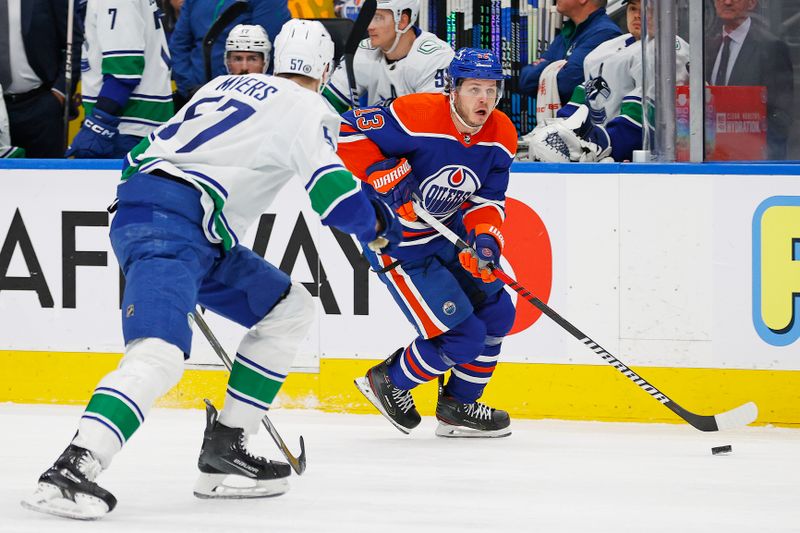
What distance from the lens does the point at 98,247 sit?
4.87m

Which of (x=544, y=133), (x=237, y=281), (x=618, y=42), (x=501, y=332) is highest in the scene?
(x=618, y=42)

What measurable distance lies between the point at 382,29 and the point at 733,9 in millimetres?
1273

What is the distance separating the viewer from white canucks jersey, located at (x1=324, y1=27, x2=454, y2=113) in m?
5.06

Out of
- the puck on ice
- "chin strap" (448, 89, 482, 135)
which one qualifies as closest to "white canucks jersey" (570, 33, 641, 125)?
"chin strap" (448, 89, 482, 135)

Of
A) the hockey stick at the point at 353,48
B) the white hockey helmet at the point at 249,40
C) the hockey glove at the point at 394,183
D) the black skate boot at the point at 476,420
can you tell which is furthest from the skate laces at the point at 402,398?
the white hockey helmet at the point at 249,40

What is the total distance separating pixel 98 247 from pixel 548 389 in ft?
5.46

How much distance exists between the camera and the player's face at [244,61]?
5.10 m

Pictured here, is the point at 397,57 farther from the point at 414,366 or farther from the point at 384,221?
the point at 384,221

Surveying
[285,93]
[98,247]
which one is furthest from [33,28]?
[285,93]

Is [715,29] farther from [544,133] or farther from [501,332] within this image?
[501,332]

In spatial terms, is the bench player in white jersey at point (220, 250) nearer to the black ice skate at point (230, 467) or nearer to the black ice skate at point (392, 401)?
the black ice skate at point (230, 467)

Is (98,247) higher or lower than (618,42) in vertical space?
lower

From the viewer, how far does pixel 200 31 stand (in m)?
5.36

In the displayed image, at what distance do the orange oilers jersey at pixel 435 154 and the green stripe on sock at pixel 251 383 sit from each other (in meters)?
1.12
